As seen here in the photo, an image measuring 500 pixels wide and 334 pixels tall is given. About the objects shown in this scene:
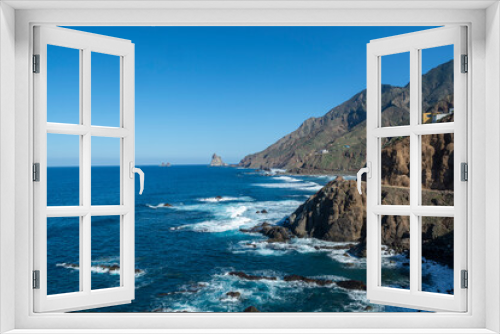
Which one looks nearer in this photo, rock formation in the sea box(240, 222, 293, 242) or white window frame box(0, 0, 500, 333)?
white window frame box(0, 0, 500, 333)

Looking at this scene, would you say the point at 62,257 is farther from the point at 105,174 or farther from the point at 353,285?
the point at 353,285

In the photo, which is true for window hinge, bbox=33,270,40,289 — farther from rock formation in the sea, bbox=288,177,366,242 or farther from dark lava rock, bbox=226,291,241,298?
rock formation in the sea, bbox=288,177,366,242

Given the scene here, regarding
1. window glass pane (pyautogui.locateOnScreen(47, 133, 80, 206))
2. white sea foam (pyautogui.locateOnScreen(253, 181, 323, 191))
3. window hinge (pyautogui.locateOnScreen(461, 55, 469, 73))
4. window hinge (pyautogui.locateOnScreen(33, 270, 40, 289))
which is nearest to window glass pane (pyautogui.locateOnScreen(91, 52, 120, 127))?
window glass pane (pyautogui.locateOnScreen(47, 133, 80, 206))

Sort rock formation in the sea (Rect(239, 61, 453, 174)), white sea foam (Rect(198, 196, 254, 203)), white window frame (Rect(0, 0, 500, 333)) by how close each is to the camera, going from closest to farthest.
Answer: white window frame (Rect(0, 0, 500, 333))
rock formation in the sea (Rect(239, 61, 453, 174))
white sea foam (Rect(198, 196, 254, 203))

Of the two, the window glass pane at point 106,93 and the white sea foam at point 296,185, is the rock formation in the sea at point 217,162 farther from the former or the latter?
the window glass pane at point 106,93

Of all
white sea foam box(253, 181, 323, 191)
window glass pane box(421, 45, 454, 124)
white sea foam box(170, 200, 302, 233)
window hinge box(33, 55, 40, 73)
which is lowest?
white sea foam box(170, 200, 302, 233)

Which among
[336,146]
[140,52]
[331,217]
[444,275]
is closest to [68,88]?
[140,52]
